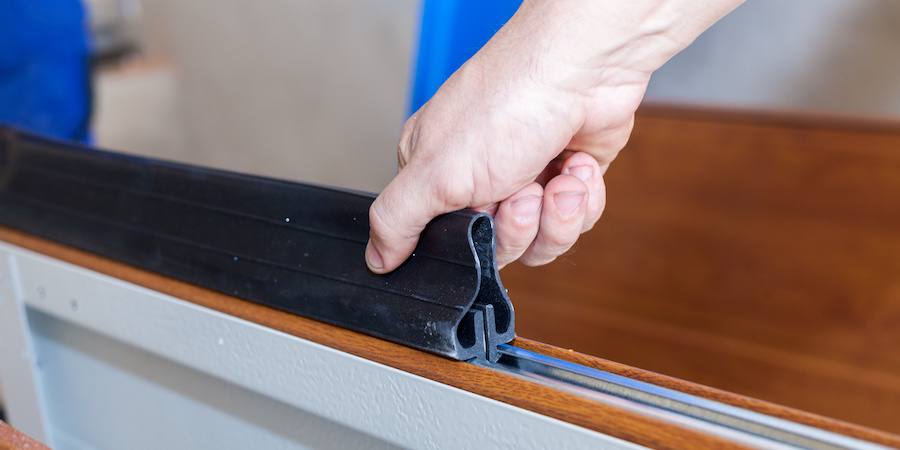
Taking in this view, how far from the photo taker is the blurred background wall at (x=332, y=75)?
3.61 ft

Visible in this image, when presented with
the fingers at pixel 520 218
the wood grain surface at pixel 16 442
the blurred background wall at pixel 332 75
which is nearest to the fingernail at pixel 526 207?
the fingers at pixel 520 218

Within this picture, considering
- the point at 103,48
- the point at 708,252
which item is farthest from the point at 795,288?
the point at 103,48

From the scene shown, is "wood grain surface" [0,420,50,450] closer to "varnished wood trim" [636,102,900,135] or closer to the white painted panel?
the white painted panel

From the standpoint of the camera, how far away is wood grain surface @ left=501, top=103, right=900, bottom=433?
40.3 inches

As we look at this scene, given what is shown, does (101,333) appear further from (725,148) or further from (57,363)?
(725,148)

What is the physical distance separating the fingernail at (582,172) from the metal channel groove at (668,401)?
128 millimetres

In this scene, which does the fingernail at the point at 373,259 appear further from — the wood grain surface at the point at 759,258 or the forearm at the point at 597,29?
the wood grain surface at the point at 759,258

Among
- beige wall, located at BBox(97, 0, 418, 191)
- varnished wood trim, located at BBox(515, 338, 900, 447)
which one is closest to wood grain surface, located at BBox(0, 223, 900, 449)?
varnished wood trim, located at BBox(515, 338, 900, 447)

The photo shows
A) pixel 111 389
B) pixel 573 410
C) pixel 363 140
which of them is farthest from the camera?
pixel 363 140

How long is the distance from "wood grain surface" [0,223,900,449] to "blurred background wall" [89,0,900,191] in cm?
69

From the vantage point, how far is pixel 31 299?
494mm

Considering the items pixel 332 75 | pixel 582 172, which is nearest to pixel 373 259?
pixel 582 172

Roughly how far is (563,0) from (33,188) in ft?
1.65

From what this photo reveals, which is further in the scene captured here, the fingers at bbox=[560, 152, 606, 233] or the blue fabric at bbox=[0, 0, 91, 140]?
the blue fabric at bbox=[0, 0, 91, 140]
